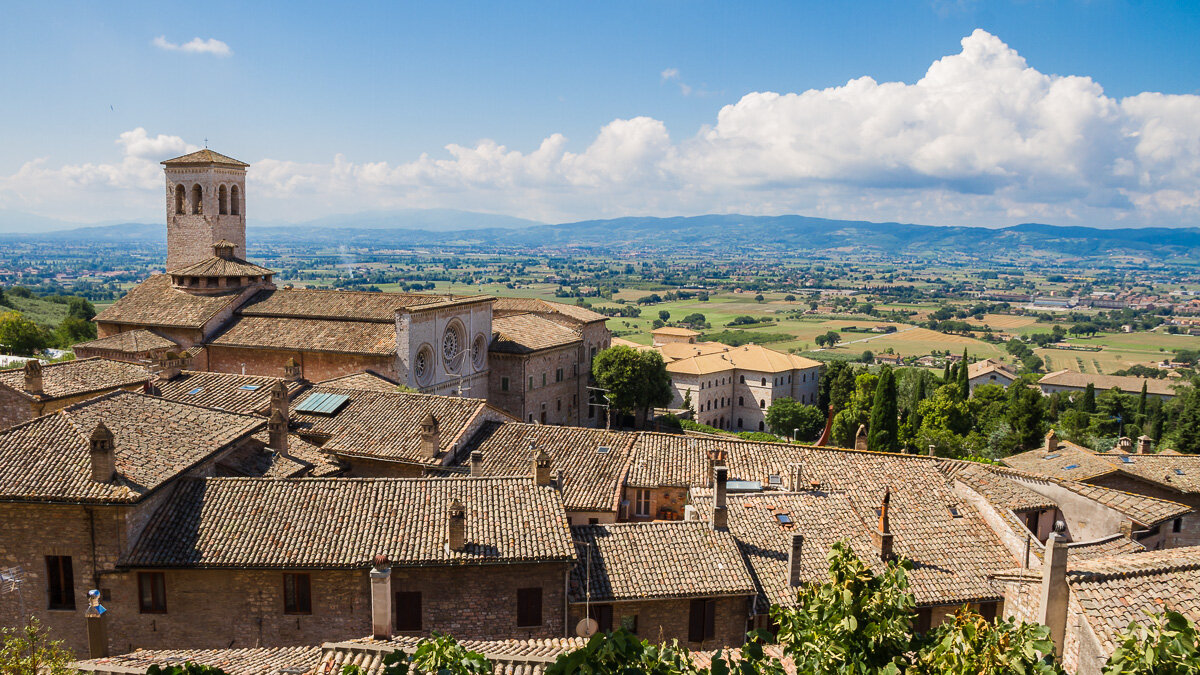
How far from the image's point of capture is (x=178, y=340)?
41.4 m

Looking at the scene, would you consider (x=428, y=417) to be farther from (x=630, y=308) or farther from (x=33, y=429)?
(x=630, y=308)

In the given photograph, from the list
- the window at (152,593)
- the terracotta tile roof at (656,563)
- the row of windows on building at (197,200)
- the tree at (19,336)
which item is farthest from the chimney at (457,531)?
the tree at (19,336)

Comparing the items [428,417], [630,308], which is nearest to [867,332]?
[630,308]

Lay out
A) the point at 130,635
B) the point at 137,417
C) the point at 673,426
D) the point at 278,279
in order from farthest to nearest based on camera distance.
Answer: the point at 278,279
the point at 673,426
the point at 137,417
the point at 130,635

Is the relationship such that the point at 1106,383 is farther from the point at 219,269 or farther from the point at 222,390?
the point at 222,390

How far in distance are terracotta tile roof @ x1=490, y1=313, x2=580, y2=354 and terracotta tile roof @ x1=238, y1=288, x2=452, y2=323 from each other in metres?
4.22

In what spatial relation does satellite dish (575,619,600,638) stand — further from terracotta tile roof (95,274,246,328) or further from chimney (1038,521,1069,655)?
terracotta tile roof (95,274,246,328)

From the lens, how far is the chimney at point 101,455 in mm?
14844

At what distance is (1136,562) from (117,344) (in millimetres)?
40110

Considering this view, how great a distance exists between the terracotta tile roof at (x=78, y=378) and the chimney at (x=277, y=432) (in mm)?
8559

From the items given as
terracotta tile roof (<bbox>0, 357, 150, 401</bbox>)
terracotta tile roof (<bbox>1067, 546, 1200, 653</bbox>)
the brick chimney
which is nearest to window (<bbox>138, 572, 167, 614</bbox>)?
the brick chimney

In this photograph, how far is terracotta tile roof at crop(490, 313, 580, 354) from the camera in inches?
1807

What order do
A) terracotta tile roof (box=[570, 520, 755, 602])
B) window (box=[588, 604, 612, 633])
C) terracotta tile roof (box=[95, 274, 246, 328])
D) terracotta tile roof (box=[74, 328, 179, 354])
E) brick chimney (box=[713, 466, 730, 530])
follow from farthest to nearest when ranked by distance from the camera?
terracotta tile roof (box=[95, 274, 246, 328])
terracotta tile roof (box=[74, 328, 179, 354])
brick chimney (box=[713, 466, 730, 530])
terracotta tile roof (box=[570, 520, 755, 602])
window (box=[588, 604, 612, 633])

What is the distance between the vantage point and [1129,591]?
A: 11.7 m
